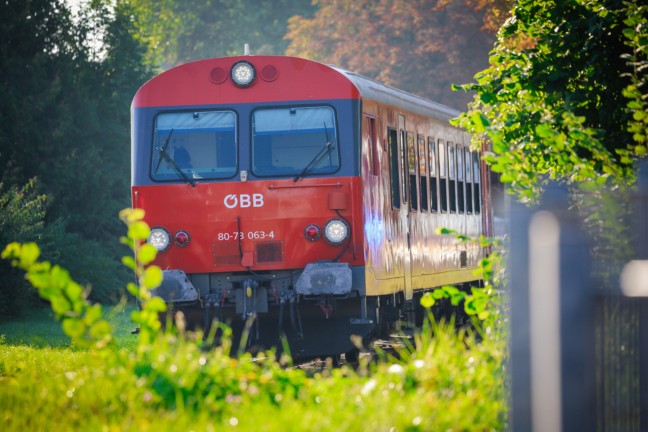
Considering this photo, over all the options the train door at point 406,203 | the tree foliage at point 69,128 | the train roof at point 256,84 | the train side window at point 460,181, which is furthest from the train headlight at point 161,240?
the tree foliage at point 69,128

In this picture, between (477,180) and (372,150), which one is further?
(477,180)

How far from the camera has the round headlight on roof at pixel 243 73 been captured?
13867mm

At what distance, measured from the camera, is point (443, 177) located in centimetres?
1830

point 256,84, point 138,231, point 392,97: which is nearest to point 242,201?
point 256,84

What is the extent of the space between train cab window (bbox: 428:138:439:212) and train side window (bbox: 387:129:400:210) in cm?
200

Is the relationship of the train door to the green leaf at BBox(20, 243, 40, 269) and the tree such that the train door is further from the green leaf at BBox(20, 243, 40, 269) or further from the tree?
the tree

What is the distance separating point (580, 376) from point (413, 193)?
430 inches

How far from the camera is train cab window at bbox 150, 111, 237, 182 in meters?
13.8

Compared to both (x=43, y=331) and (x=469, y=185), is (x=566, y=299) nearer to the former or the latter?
(x=469, y=185)

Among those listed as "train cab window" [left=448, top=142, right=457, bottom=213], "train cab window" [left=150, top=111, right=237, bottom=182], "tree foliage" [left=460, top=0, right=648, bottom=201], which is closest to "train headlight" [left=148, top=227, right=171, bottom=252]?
"train cab window" [left=150, top=111, right=237, bottom=182]

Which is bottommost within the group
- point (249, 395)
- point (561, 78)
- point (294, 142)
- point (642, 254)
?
point (249, 395)

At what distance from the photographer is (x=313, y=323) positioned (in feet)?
45.1

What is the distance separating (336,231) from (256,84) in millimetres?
1753

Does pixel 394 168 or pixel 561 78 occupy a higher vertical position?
pixel 561 78
